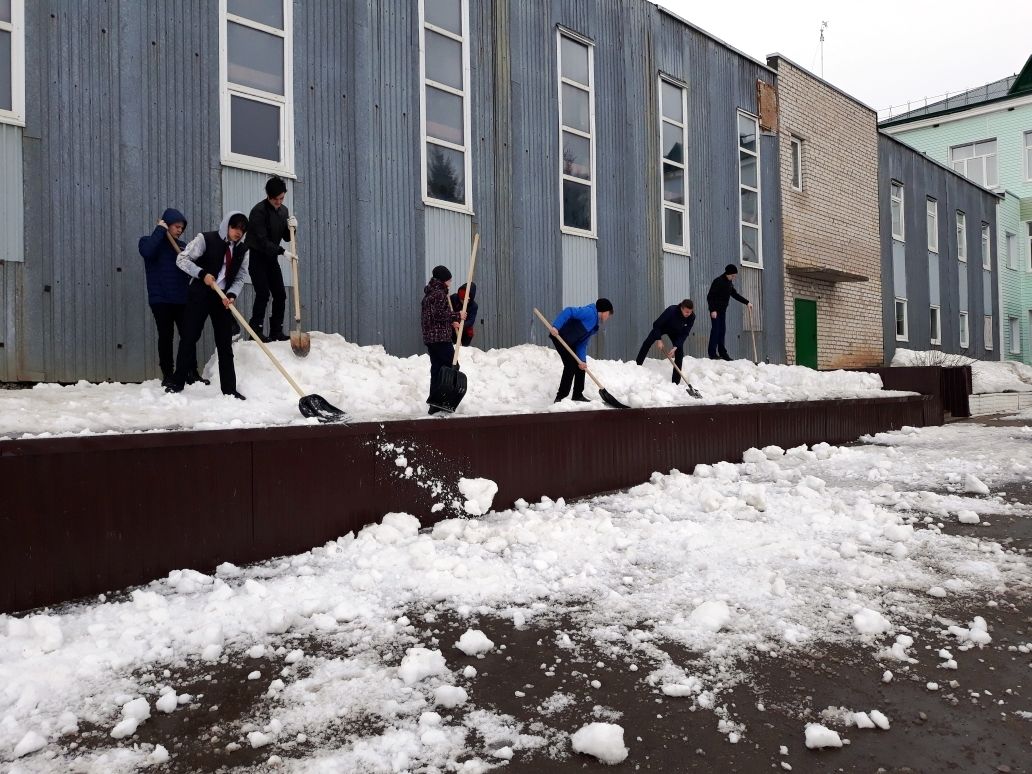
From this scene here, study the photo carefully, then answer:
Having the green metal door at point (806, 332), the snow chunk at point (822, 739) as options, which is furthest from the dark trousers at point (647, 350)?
the snow chunk at point (822, 739)

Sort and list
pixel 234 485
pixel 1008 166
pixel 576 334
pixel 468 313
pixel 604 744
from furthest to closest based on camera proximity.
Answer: pixel 1008 166
pixel 468 313
pixel 576 334
pixel 234 485
pixel 604 744

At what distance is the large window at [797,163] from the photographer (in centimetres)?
1587

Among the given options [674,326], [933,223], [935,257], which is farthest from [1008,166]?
[674,326]

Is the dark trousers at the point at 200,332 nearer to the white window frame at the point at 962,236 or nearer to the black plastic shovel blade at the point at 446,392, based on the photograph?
the black plastic shovel blade at the point at 446,392

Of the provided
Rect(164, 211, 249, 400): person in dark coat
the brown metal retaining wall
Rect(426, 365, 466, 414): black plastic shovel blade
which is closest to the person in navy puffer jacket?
Rect(164, 211, 249, 400): person in dark coat

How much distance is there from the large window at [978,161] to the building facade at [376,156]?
19.7m

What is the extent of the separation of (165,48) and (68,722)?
649 cm

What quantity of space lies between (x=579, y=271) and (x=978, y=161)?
2553 centimetres

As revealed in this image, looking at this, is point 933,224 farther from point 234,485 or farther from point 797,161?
point 234,485

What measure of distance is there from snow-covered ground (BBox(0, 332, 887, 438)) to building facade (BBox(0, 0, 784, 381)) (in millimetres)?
874

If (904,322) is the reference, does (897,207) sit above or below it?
above

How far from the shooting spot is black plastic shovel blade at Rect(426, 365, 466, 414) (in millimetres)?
5984

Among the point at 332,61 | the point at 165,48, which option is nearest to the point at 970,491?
the point at 332,61

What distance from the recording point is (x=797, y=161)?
52.5 ft
